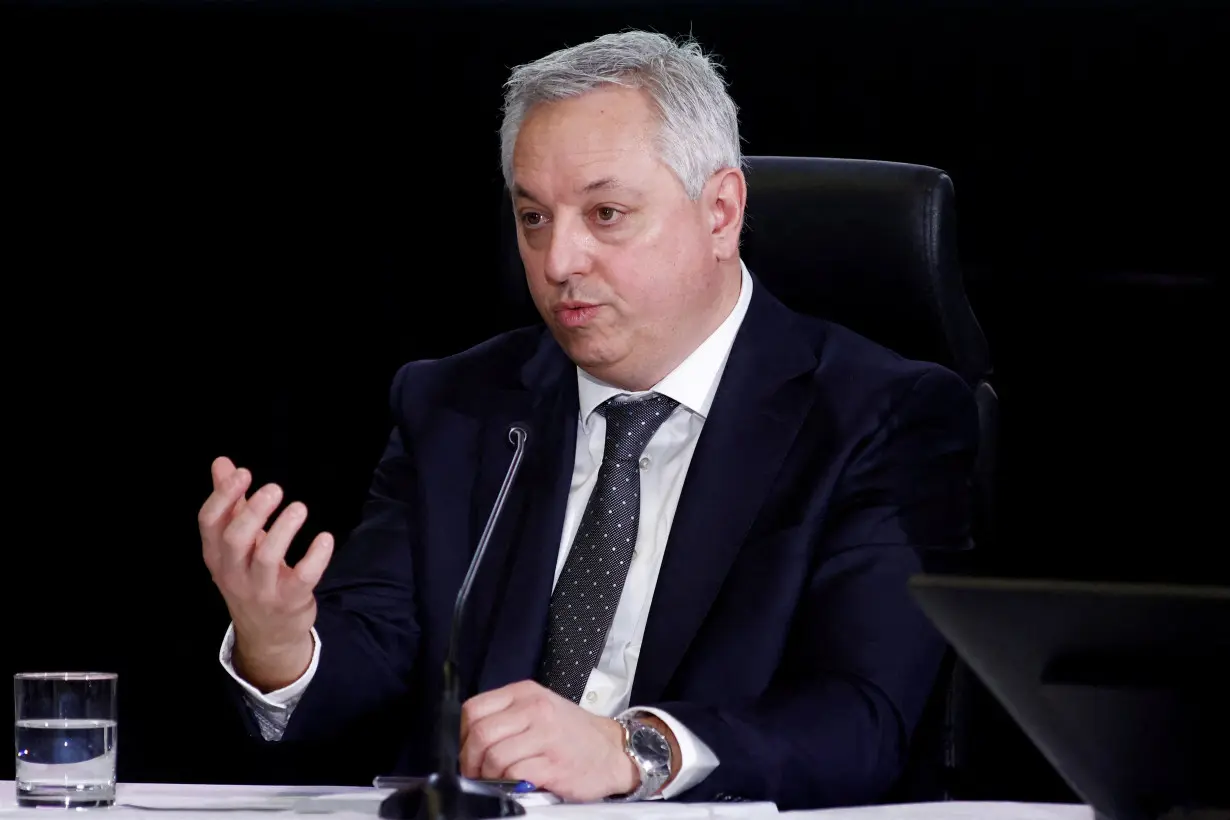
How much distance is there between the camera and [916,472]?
1.77 metres

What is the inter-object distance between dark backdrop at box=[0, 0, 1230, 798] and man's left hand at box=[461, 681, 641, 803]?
4.35 ft

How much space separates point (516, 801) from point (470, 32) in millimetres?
1822

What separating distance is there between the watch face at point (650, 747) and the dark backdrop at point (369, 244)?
1.32 m

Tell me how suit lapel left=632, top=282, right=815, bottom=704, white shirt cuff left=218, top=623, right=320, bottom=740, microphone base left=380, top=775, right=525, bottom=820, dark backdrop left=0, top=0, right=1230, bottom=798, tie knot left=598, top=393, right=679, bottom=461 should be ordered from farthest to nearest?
dark backdrop left=0, top=0, right=1230, bottom=798
tie knot left=598, top=393, right=679, bottom=461
suit lapel left=632, top=282, right=815, bottom=704
white shirt cuff left=218, top=623, right=320, bottom=740
microphone base left=380, top=775, right=525, bottom=820

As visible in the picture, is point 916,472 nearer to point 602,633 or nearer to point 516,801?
point 602,633

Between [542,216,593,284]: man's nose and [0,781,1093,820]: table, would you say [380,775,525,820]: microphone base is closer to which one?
[0,781,1093,820]: table

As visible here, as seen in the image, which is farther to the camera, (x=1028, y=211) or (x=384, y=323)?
(x=384, y=323)

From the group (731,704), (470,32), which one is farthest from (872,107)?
(731,704)

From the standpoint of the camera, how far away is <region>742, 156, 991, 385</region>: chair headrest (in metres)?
1.86

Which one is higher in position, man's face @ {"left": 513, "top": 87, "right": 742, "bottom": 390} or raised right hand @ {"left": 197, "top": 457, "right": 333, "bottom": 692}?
man's face @ {"left": 513, "top": 87, "right": 742, "bottom": 390}

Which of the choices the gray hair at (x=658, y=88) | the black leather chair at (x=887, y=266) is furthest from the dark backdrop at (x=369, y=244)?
the gray hair at (x=658, y=88)

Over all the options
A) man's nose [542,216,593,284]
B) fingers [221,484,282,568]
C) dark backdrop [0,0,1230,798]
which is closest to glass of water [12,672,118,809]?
fingers [221,484,282,568]

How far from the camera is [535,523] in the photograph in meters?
1.83

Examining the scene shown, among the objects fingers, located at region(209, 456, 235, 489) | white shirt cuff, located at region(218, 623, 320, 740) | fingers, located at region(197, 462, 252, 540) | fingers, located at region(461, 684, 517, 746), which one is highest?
fingers, located at region(209, 456, 235, 489)
